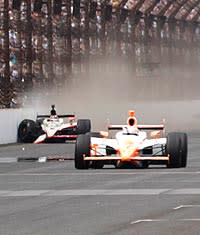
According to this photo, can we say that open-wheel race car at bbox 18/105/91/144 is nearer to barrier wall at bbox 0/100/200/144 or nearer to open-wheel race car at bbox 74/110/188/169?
barrier wall at bbox 0/100/200/144

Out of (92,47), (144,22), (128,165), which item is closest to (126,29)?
(144,22)

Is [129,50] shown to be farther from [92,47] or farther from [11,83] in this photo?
[11,83]

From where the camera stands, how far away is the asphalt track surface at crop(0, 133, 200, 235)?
15.3m

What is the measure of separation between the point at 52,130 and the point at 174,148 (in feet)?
64.2

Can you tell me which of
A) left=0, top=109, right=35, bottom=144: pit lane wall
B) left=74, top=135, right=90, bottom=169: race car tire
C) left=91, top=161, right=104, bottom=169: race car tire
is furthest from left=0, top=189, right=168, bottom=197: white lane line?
left=0, top=109, right=35, bottom=144: pit lane wall

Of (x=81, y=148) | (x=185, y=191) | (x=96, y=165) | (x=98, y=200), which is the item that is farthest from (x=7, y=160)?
(x=98, y=200)

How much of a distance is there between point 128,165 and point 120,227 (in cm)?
1300

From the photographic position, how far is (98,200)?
19406 mm

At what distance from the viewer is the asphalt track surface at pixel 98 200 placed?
15281mm

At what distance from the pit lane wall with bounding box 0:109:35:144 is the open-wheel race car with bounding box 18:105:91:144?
275 mm

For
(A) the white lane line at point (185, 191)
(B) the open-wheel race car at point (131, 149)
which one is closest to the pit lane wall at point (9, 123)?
(B) the open-wheel race car at point (131, 149)

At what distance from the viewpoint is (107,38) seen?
245ft

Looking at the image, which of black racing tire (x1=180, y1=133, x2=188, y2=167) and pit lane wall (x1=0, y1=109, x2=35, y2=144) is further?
pit lane wall (x1=0, y1=109, x2=35, y2=144)

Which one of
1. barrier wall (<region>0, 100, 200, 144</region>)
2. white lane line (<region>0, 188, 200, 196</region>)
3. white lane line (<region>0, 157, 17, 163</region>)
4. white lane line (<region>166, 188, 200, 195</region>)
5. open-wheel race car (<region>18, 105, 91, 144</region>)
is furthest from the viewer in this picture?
barrier wall (<region>0, 100, 200, 144</region>)
